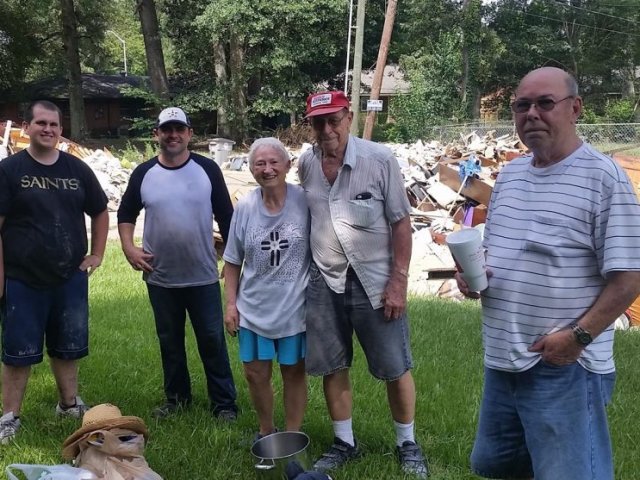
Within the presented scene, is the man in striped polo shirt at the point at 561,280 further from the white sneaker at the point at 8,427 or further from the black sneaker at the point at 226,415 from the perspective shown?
the white sneaker at the point at 8,427

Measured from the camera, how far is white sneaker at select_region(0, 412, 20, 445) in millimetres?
3594

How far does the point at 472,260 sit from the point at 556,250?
11.8 inches

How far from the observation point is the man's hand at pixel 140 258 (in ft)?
12.7

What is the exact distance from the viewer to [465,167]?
1259cm

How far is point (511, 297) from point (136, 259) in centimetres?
235

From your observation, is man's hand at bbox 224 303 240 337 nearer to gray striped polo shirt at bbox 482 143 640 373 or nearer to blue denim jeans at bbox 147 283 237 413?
blue denim jeans at bbox 147 283 237 413

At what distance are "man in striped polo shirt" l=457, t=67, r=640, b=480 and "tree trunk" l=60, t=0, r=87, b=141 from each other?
30768mm

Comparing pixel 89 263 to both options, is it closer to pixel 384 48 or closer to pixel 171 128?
pixel 171 128

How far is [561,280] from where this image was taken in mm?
2217

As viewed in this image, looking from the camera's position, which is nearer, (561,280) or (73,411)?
(561,280)

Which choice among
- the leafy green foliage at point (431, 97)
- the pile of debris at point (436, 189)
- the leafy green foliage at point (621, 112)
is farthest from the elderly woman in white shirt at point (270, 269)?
the leafy green foliage at point (621, 112)

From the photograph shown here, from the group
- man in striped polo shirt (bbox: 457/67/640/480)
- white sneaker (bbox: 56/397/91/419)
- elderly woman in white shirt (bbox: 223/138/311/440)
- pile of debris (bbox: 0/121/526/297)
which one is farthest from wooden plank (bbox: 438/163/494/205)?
man in striped polo shirt (bbox: 457/67/640/480)

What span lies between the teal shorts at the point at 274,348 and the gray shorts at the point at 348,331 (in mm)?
107

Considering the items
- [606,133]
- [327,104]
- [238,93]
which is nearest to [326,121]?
[327,104]
